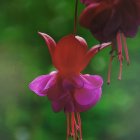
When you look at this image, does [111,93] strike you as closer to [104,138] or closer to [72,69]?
[104,138]

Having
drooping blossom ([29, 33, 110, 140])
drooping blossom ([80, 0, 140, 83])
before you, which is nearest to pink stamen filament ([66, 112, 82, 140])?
drooping blossom ([29, 33, 110, 140])

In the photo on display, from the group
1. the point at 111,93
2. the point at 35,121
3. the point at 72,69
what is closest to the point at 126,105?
the point at 111,93

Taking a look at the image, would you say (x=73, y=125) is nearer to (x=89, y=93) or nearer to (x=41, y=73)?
(x=89, y=93)

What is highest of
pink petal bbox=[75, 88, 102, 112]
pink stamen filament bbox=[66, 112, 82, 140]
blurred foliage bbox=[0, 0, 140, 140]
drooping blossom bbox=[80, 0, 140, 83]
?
drooping blossom bbox=[80, 0, 140, 83]

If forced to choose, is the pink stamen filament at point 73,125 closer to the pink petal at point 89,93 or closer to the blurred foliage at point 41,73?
the pink petal at point 89,93

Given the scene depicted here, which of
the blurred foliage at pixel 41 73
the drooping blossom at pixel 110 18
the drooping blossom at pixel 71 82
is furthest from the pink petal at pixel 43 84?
the blurred foliage at pixel 41 73

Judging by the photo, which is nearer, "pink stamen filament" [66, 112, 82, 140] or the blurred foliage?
"pink stamen filament" [66, 112, 82, 140]

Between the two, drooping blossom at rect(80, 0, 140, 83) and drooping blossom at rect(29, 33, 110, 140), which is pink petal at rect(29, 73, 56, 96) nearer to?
drooping blossom at rect(29, 33, 110, 140)
